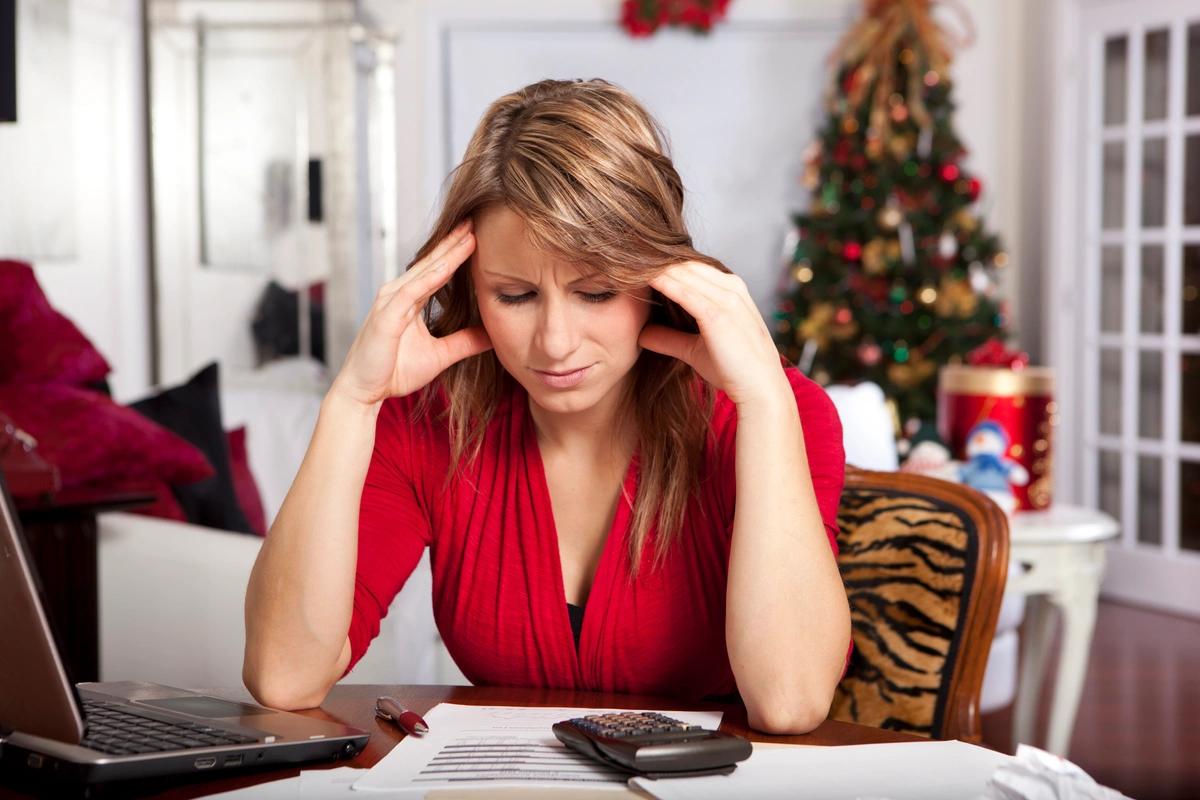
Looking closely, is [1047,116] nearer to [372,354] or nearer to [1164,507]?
[1164,507]

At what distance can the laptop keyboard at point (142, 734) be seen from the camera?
39.5 inches

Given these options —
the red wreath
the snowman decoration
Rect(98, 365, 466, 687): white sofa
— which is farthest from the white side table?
the red wreath

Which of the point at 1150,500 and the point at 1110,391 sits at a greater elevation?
the point at 1110,391

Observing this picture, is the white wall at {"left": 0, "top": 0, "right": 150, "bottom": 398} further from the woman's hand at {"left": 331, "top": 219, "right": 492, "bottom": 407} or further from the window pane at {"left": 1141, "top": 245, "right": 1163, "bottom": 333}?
the window pane at {"left": 1141, "top": 245, "right": 1163, "bottom": 333}

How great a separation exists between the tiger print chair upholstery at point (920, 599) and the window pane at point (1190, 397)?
3.93 meters

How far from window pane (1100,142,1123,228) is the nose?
466 cm

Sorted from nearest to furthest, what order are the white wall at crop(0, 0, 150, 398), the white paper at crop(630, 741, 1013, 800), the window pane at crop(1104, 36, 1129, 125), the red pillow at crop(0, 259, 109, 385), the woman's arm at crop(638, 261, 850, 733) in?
the white paper at crop(630, 741, 1013, 800)
the woman's arm at crop(638, 261, 850, 733)
the red pillow at crop(0, 259, 109, 385)
the white wall at crop(0, 0, 150, 398)
the window pane at crop(1104, 36, 1129, 125)

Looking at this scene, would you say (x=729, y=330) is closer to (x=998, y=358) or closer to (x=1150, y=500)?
(x=998, y=358)

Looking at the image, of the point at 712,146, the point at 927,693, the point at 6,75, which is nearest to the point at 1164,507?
the point at 712,146

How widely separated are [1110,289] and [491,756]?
498cm

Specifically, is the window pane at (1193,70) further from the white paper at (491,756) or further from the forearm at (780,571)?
the white paper at (491,756)

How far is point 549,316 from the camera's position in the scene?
4.27 ft

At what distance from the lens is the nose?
1.30 metres

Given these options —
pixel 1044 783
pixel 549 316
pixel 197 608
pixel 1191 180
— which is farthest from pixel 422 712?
pixel 1191 180
